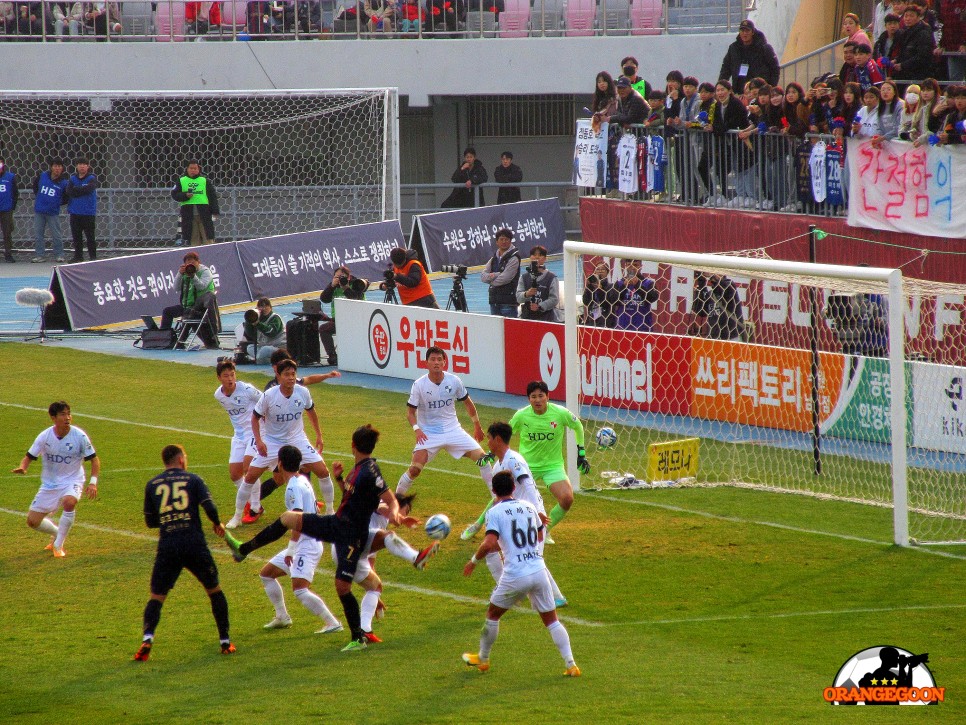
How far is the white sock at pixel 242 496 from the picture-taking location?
15.0m

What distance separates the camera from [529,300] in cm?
2236

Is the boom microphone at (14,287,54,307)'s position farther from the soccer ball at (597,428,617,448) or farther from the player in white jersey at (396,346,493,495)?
the soccer ball at (597,428,617,448)

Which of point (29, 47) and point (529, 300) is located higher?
point (29, 47)

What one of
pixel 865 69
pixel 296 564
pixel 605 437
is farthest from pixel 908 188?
pixel 296 564

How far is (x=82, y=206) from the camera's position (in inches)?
1292

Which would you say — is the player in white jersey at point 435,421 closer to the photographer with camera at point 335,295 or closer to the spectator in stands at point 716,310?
the spectator in stands at point 716,310

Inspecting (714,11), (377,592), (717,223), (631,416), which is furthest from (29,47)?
(377,592)

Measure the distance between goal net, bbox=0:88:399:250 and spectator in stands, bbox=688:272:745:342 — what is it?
1517cm

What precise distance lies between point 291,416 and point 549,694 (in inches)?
227

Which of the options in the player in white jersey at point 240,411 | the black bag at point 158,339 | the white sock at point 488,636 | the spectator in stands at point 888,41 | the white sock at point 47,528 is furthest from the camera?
the black bag at point 158,339

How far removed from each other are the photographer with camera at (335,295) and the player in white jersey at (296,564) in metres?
13.7

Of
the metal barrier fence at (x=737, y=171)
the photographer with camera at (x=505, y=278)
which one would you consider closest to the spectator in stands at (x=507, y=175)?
the metal barrier fence at (x=737, y=171)

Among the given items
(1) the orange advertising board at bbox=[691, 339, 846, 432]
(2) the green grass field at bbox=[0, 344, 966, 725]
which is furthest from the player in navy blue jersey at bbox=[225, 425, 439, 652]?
(1) the orange advertising board at bbox=[691, 339, 846, 432]

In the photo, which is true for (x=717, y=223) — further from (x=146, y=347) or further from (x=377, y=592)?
(x=377, y=592)
